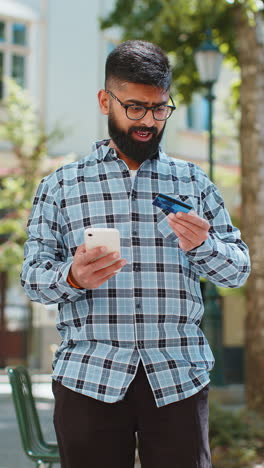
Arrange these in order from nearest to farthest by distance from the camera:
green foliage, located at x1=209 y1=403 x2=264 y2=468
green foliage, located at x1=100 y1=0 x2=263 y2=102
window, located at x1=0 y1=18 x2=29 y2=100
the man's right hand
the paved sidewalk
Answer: the man's right hand → the paved sidewalk → green foliage, located at x1=209 y1=403 x2=264 y2=468 → green foliage, located at x1=100 y1=0 x2=263 y2=102 → window, located at x1=0 y1=18 x2=29 y2=100

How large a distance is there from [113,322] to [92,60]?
18.5 m

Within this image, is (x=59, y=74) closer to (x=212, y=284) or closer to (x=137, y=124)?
(x=212, y=284)

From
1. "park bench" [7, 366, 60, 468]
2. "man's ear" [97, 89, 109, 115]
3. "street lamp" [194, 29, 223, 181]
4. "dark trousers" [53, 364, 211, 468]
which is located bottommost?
"park bench" [7, 366, 60, 468]

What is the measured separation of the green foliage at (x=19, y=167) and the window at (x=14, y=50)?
6.27 ft

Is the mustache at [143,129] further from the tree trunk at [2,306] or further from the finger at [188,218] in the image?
the tree trunk at [2,306]

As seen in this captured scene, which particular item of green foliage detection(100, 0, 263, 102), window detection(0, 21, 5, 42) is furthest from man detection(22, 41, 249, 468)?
window detection(0, 21, 5, 42)

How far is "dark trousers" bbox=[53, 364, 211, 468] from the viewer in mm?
2316

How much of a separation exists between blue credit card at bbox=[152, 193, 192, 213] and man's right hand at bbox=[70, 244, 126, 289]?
199 mm

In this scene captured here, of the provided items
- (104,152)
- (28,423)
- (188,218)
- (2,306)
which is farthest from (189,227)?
(2,306)

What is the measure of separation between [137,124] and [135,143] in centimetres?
6

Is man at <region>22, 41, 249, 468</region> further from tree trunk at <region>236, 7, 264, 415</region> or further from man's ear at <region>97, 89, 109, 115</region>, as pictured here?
tree trunk at <region>236, 7, 264, 415</region>

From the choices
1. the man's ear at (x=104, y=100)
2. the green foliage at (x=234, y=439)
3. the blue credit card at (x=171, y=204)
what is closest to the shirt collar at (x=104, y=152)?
the man's ear at (x=104, y=100)

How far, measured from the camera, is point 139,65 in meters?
2.50

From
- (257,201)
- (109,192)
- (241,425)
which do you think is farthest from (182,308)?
(257,201)
